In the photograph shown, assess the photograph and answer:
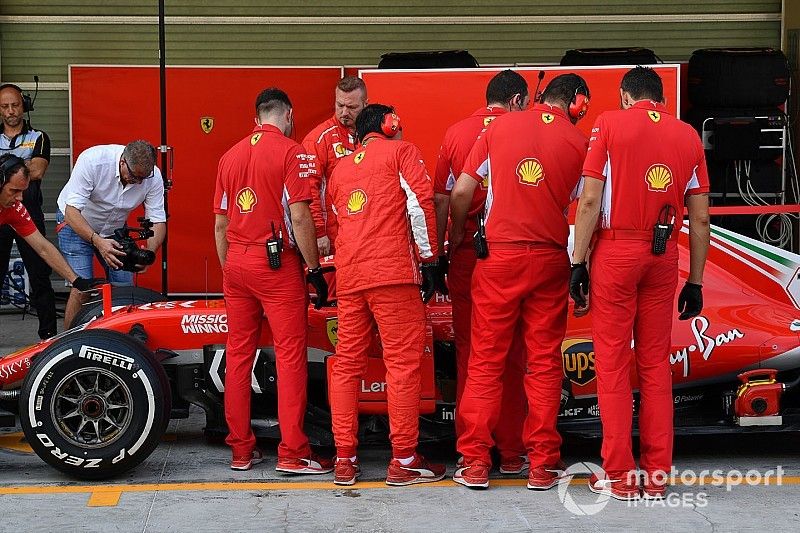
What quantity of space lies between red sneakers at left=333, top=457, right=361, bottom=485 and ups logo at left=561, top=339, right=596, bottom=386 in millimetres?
1167

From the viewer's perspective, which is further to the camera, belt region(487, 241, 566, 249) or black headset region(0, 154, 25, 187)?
black headset region(0, 154, 25, 187)

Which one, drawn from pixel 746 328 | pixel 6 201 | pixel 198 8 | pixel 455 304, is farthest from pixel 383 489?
pixel 198 8

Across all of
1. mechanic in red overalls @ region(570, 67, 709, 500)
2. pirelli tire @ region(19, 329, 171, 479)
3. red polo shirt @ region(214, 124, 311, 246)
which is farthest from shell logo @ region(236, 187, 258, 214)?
mechanic in red overalls @ region(570, 67, 709, 500)

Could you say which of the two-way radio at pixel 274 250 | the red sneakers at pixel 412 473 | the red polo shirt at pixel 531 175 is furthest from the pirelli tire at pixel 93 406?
the red polo shirt at pixel 531 175

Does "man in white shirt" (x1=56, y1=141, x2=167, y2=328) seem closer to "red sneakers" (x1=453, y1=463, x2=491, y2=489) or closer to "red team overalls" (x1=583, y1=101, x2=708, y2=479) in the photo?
"red sneakers" (x1=453, y1=463, x2=491, y2=489)

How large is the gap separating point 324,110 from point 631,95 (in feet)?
19.9

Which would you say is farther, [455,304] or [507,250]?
[455,304]

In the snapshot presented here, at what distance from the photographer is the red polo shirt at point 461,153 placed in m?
6.01

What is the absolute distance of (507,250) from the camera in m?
5.67

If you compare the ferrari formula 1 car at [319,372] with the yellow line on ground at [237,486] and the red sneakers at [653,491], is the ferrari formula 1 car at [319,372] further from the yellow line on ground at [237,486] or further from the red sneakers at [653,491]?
the red sneakers at [653,491]

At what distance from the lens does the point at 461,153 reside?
6.08 meters

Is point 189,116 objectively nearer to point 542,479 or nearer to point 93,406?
point 93,406

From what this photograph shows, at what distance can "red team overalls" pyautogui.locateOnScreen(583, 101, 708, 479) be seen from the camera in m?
5.45

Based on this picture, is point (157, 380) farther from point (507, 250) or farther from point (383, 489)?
point (507, 250)
